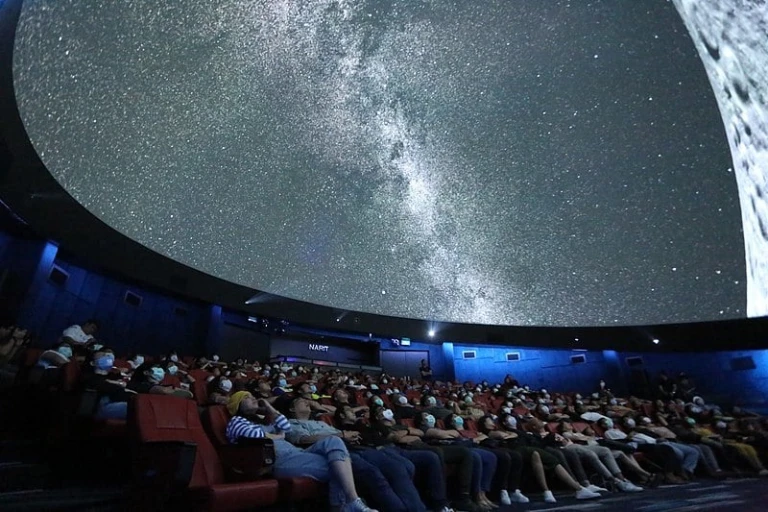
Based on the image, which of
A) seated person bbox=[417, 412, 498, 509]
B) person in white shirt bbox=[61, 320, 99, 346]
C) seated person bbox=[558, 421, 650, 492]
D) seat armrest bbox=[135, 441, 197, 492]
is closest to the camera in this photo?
seat armrest bbox=[135, 441, 197, 492]

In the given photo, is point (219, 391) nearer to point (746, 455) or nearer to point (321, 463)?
point (321, 463)

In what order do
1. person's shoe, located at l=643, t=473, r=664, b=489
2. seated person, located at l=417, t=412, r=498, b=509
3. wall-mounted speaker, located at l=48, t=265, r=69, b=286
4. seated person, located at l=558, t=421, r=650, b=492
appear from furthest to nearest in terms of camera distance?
wall-mounted speaker, located at l=48, t=265, r=69, b=286 < person's shoe, located at l=643, t=473, r=664, b=489 < seated person, located at l=558, t=421, r=650, b=492 < seated person, located at l=417, t=412, r=498, b=509

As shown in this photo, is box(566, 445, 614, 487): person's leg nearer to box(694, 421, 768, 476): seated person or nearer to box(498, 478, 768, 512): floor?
box(498, 478, 768, 512): floor

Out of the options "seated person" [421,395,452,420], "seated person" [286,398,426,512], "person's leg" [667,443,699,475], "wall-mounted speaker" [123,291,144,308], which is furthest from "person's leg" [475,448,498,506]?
"wall-mounted speaker" [123,291,144,308]

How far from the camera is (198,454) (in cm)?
232

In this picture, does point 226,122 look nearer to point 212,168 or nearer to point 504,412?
point 212,168

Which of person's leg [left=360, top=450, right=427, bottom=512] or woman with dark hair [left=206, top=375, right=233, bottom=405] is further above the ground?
woman with dark hair [left=206, top=375, right=233, bottom=405]

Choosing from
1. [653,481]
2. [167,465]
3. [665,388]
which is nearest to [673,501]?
[653,481]

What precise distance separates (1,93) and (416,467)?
631 centimetres

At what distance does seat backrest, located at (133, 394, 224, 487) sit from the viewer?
7.36ft

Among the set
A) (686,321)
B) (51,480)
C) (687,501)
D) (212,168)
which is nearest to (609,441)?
(687,501)

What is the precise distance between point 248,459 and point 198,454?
0.91 feet

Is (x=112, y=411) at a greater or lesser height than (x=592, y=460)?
greater

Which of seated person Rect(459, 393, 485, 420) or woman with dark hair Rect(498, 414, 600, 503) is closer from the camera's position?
woman with dark hair Rect(498, 414, 600, 503)
